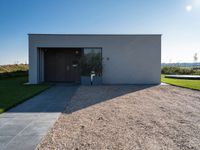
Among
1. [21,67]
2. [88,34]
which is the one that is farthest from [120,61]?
[21,67]

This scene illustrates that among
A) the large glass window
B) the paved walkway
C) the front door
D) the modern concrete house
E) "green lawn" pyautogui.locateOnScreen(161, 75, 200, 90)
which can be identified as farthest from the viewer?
the front door

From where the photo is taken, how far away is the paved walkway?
9.78 ft

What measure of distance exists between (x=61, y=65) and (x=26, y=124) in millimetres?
10341

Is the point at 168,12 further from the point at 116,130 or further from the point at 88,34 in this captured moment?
the point at 116,130

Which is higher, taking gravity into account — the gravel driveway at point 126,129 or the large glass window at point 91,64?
the large glass window at point 91,64

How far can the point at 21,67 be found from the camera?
21.2 meters

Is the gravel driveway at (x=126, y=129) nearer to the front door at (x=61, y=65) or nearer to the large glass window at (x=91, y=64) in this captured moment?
the large glass window at (x=91, y=64)

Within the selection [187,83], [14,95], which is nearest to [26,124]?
[14,95]

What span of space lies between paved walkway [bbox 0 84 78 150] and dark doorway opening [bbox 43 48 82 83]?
27.0 ft

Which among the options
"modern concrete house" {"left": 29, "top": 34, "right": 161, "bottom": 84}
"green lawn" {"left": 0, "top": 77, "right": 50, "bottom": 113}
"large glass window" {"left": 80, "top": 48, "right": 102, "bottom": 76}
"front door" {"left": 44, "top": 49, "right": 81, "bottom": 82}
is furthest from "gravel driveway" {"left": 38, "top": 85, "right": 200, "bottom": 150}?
"front door" {"left": 44, "top": 49, "right": 81, "bottom": 82}

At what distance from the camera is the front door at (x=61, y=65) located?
1398 centimetres

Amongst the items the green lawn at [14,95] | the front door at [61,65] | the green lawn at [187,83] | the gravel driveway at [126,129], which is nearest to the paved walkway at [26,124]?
the gravel driveway at [126,129]

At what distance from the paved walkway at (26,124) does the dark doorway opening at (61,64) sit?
27.0ft

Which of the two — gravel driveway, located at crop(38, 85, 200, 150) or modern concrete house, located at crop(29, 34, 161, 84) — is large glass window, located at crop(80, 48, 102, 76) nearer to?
modern concrete house, located at crop(29, 34, 161, 84)
